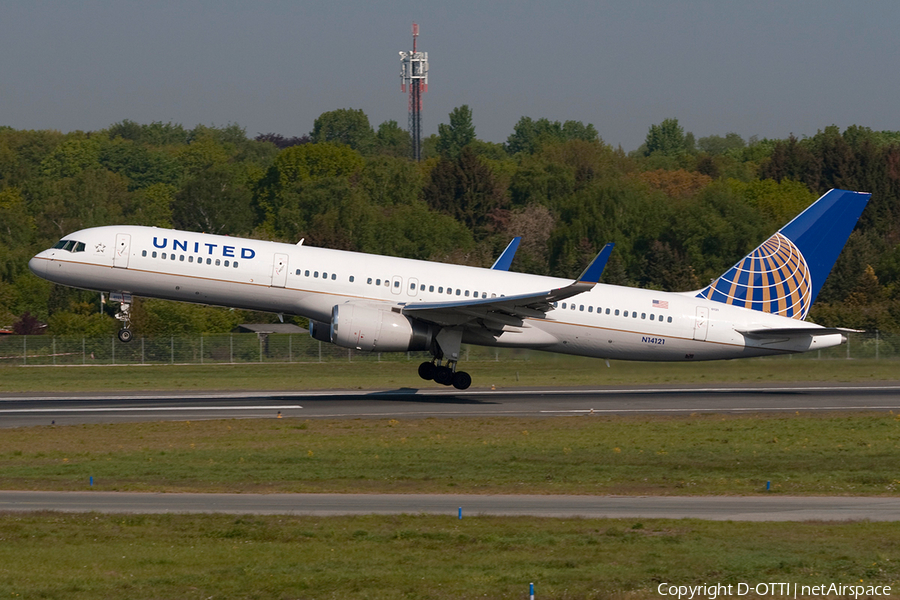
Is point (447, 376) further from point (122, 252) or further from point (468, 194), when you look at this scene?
point (468, 194)

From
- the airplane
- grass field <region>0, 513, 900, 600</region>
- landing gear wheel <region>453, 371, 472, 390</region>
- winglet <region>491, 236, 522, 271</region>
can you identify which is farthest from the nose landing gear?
grass field <region>0, 513, 900, 600</region>

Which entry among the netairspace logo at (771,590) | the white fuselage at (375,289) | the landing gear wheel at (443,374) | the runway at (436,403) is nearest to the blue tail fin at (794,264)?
the white fuselage at (375,289)

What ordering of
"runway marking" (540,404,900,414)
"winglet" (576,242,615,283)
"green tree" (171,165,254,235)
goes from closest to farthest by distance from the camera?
"winglet" (576,242,615,283) < "runway marking" (540,404,900,414) < "green tree" (171,165,254,235)

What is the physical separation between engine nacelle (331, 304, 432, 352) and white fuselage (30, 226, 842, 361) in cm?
126

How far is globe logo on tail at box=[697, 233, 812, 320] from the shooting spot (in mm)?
41938

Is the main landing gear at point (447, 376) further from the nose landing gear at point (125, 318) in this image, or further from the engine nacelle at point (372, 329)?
the nose landing gear at point (125, 318)

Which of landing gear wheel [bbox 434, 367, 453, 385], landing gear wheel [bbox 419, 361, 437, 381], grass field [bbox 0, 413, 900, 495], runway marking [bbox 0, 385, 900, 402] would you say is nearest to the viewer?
grass field [bbox 0, 413, 900, 495]

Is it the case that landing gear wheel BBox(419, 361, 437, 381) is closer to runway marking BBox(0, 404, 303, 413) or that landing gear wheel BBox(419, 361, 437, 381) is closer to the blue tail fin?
runway marking BBox(0, 404, 303, 413)

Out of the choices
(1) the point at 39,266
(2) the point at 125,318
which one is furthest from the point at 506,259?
(1) the point at 39,266

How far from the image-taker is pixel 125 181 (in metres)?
153

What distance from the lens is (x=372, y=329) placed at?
119 feet

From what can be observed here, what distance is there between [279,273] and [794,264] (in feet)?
65.6

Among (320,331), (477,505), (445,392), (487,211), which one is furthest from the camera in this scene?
(487,211)

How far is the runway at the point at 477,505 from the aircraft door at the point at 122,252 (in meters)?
16.7
